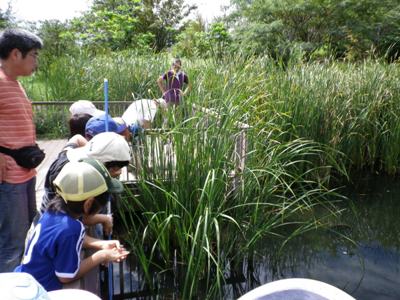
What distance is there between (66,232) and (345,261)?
3252 millimetres

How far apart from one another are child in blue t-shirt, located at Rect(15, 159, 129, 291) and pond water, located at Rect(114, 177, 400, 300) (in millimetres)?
1673

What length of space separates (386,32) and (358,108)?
31.8 feet

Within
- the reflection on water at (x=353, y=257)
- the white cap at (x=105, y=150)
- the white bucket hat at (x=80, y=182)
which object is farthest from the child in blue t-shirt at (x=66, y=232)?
the reflection on water at (x=353, y=257)

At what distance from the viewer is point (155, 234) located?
3326 millimetres

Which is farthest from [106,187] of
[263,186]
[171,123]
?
[263,186]

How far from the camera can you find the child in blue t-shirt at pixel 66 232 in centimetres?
166

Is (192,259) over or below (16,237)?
below

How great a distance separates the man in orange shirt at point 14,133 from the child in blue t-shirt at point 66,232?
2.69ft

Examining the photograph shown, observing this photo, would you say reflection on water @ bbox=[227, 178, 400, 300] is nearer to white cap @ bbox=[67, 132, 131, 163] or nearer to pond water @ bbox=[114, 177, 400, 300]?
pond water @ bbox=[114, 177, 400, 300]

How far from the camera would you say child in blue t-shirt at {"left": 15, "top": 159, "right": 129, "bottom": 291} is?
166cm

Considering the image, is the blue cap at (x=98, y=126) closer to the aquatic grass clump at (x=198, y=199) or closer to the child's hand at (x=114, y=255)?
the aquatic grass clump at (x=198, y=199)

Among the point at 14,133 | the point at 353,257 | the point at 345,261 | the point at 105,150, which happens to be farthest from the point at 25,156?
the point at 353,257

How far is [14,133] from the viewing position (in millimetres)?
2436

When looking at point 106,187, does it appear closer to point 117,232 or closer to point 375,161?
point 117,232
